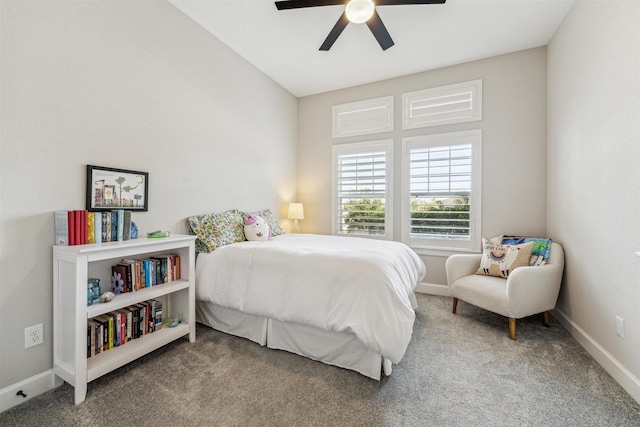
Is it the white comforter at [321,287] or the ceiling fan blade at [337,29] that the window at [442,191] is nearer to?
the white comforter at [321,287]

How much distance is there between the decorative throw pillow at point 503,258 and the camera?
8.49 feet

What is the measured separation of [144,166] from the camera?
2.19 m

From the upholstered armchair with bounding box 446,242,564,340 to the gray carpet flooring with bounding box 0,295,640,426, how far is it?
0.86ft

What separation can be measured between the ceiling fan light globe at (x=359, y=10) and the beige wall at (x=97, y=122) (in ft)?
5.24

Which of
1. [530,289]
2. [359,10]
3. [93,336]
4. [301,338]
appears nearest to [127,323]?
[93,336]

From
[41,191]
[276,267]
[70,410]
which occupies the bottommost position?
[70,410]

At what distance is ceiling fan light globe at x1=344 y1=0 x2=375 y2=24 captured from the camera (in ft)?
6.19

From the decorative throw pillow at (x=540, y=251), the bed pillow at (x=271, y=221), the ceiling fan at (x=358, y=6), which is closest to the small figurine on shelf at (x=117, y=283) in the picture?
the bed pillow at (x=271, y=221)

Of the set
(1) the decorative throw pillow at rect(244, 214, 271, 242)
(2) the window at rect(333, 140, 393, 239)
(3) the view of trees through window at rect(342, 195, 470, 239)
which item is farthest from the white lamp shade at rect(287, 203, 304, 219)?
(1) the decorative throw pillow at rect(244, 214, 271, 242)

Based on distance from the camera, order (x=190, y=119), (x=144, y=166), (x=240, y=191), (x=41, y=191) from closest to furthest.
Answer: (x=41, y=191) < (x=144, y=166) < (x=190, y=119) < (x=240, y=191)

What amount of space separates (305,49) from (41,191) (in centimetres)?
268

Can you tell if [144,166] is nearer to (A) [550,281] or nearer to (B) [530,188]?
(A) [550,281]

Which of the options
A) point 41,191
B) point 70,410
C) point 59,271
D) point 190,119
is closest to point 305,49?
point 190,119

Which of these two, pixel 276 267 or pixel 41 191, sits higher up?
pixel 41 191
